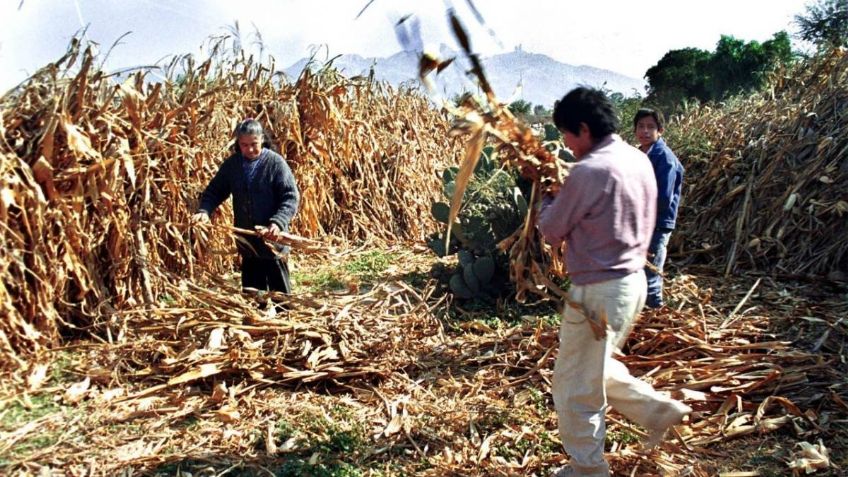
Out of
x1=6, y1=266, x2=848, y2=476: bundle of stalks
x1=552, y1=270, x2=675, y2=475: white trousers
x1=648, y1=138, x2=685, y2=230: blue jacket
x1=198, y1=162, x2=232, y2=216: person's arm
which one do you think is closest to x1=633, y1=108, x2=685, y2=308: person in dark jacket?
x1=648, y1=138, x2=685, y2=230: blue jacket

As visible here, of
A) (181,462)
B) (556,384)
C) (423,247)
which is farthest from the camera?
(423,247)

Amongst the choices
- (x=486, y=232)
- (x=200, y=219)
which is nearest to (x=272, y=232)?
(x=200, y=219)

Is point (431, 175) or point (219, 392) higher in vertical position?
point (431, 175)

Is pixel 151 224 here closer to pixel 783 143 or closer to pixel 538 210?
pixel 538 210

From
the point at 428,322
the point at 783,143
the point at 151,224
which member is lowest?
the point at 428,322

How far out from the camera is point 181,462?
309 centimetres

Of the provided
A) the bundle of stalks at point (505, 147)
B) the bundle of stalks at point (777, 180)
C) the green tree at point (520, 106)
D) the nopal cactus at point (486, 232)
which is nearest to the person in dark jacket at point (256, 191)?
the nopal cactus at point (486, 232)

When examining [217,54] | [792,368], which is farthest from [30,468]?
[217,54]

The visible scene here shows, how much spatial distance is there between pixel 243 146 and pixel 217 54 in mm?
2518

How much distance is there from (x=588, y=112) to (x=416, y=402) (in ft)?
6.43

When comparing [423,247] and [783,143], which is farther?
[423,247]

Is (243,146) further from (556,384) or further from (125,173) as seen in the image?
(556,384)

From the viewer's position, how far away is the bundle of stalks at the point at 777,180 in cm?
614

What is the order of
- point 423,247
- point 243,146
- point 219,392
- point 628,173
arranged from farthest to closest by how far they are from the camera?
point 423,247
point 243,146
point 219,392
point 628,173
